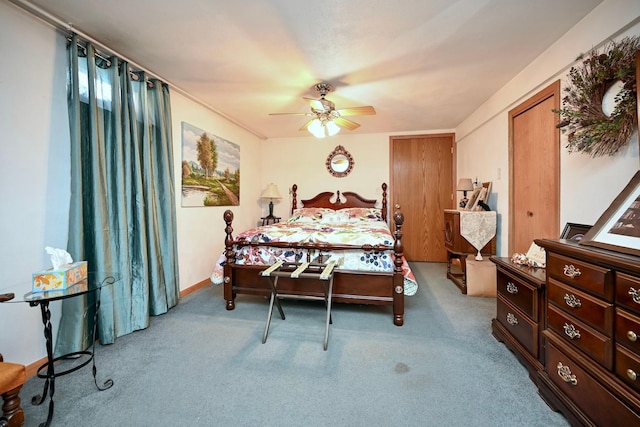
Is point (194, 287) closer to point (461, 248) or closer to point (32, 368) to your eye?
point (32, 368)

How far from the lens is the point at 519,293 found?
1762 millimetres

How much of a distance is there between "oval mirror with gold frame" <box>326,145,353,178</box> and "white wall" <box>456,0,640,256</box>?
2256 mm

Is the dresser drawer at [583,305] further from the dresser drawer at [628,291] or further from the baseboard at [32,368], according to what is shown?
the baseboard at [32,368]

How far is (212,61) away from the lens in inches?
91.8

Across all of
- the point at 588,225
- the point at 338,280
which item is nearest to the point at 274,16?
the point at 338,280

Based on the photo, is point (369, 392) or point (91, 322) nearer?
point (369, 392)

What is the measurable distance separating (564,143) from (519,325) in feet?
4.80

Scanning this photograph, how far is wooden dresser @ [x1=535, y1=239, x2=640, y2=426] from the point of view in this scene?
0.98m

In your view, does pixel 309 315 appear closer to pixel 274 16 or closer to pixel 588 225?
pixel 588 225

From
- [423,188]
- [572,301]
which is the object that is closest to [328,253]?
[572,301]

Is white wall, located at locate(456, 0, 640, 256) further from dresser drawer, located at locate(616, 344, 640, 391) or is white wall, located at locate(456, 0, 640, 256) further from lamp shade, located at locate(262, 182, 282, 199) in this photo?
lamp shade, located at locate(262, 182, 282, 199)

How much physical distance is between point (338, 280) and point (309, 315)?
462 millimetres

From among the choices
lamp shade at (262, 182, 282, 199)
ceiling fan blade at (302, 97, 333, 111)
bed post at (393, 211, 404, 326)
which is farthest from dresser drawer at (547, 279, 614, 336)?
lamp shade at (262, 182, 282, 199)

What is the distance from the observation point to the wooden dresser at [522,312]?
157cm
